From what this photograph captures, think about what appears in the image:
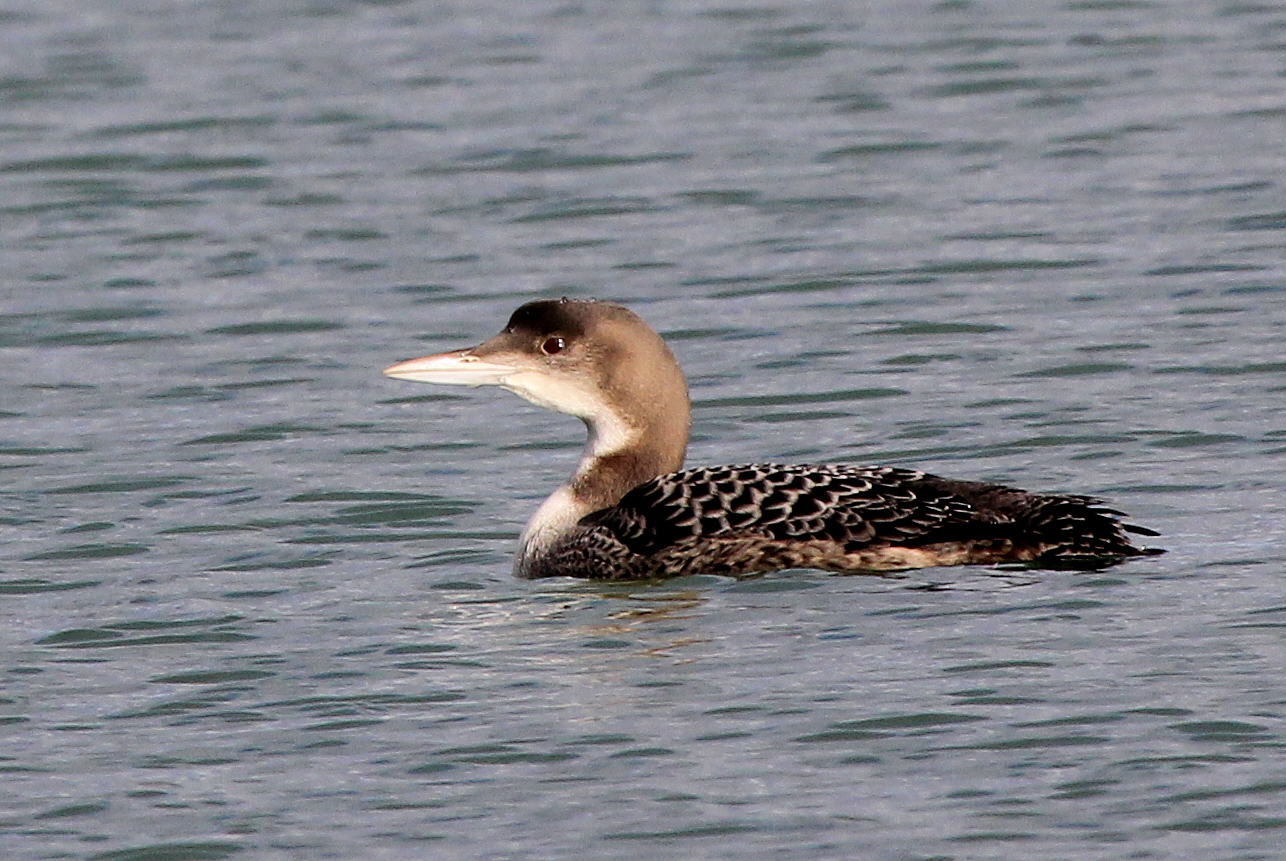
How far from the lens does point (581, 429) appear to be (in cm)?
1069

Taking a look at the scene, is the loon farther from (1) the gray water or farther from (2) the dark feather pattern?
(1) the gray water

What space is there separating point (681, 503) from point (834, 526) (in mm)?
468

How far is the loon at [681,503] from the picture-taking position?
7.85m

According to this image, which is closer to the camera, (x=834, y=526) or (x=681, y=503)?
(x=834, y=526)

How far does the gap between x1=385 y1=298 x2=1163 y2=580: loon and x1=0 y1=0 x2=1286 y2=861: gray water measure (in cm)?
12

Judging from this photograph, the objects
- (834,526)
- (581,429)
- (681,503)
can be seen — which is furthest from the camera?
(581,429)

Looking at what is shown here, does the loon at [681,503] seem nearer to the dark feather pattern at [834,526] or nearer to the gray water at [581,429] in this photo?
the dark feather pattern at [834,526]

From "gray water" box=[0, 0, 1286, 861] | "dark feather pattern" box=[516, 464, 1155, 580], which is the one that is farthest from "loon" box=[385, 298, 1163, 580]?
"gray water" box=[0, 0, 1286, 861]

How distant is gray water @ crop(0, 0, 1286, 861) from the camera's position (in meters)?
6.27

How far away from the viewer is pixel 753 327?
38.9ft

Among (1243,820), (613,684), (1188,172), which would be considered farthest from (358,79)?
(1243,820)

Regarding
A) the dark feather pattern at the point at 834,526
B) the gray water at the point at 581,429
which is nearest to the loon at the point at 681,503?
the dark feather pattern at the point at 834,526

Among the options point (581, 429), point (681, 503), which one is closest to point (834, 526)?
point (681, 503)

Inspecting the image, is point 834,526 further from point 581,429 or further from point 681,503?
point 581,429
